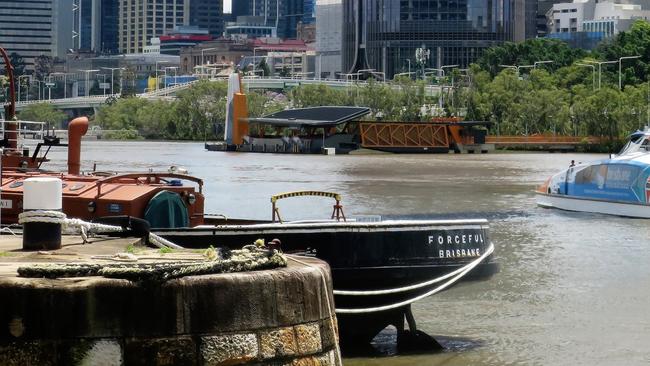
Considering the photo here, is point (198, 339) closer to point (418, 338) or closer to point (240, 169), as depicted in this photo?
point (418, 338)

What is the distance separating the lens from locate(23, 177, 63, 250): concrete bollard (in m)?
11.6

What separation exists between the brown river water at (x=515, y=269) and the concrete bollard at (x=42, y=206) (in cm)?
674

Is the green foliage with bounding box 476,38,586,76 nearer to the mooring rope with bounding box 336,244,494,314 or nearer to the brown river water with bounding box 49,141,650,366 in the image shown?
the brown river water with bounding box 49,141,650,366

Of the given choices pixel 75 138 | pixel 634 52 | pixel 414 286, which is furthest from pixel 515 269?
pixel 634 52

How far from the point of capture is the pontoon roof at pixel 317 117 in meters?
118

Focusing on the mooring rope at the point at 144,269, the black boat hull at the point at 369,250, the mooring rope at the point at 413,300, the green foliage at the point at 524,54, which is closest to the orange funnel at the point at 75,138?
the black boat hull at the point at 369,250

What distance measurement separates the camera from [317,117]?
12119 centimetres

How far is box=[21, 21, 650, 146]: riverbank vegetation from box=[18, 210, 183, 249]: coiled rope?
10844 cm

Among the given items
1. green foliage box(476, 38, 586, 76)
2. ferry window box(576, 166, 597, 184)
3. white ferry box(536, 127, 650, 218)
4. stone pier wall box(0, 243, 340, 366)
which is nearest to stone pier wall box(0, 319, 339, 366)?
stone pier wall box(0, 243, 340, 366)

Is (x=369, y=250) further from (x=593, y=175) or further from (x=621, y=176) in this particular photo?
(x=593, y=175)

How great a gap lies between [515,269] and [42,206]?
1849 centimetres

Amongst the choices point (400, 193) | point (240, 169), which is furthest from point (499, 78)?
point (400, 193)

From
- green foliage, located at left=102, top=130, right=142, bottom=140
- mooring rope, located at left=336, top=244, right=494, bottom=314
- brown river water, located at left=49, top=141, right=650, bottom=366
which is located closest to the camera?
mooring rope, located at left=336, top=244, right=494, bottom=314

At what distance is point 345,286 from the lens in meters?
17.9
